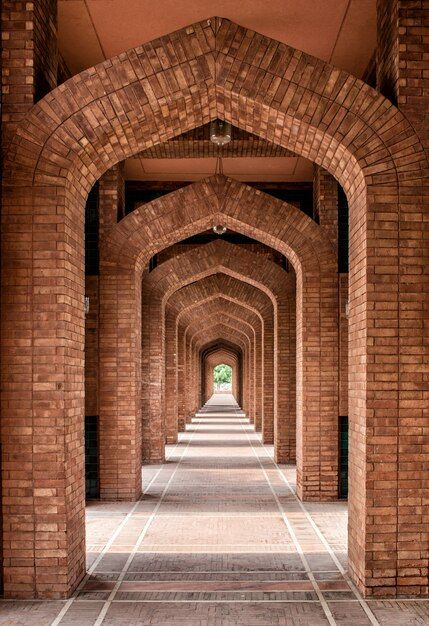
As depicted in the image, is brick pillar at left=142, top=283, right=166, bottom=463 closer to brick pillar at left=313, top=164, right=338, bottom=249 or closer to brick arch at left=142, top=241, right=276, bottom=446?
brick arch at left=142, top=241, right=276, bottom=446

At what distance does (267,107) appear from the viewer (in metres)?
6.54

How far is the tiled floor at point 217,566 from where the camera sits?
5734 mm

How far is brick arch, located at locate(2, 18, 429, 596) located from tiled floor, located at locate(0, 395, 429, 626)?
373mm

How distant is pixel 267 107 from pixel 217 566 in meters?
4.46

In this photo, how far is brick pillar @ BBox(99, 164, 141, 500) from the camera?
1069cm

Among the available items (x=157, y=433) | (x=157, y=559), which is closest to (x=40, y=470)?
(x=157, y=559)

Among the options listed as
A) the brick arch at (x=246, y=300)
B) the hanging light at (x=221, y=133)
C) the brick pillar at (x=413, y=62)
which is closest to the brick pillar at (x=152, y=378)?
the brick arch at (x=246, y=300)

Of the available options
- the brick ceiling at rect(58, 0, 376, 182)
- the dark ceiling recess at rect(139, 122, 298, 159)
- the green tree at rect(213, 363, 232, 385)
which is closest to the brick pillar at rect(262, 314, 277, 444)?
the dark ceiling recess at rect(139, 122, 298, 159)

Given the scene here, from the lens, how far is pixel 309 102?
6.37 m

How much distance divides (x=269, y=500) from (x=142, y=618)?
5197mm

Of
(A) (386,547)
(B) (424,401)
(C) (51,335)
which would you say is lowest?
(A) (386,547)

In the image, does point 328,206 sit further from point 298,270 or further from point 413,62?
point 413,62

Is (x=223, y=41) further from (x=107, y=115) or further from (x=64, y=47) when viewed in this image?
(x=64, y=47)

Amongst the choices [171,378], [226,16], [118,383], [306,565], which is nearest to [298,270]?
[118,383]
